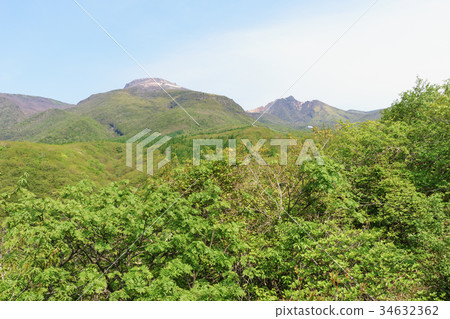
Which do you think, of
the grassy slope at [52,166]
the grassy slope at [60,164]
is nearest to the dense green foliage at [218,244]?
the grassy slope at [60,164]

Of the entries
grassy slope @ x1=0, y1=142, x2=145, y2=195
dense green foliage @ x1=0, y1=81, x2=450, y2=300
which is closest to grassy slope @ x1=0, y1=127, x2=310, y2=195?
grassy slope @ x1=0, y1=142, x2=145, y2=195

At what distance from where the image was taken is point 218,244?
9.38m

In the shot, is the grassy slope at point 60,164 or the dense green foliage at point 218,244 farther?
the grassy slope at point 60,164

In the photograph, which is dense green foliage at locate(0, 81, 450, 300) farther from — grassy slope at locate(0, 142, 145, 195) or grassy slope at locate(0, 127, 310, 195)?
grassy slope at locate(0, 142, 145, 195)

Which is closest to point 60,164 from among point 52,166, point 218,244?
point 52,166

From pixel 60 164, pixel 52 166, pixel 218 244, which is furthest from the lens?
pixel 60 164

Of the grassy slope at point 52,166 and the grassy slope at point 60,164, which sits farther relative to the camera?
the grassy slope at point 60,164

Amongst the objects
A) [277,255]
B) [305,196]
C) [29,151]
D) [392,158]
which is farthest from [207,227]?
[29,151]

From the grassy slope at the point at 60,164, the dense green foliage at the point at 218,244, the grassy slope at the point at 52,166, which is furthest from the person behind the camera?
the grassy slope at the point at 60,164

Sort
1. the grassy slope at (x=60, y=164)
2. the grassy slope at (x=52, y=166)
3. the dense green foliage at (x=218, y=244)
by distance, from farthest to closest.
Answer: the grassy slope at (x=60, y=164) < the grassy slope at (x=52, y=166) < the dense green foliage at (x=218, y=244)

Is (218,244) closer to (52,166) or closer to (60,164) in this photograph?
(52,166)

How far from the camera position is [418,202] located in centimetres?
1042

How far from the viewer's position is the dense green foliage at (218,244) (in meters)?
6.48

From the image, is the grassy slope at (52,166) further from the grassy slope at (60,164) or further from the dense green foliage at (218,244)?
the dense green foliage at (218,244)
